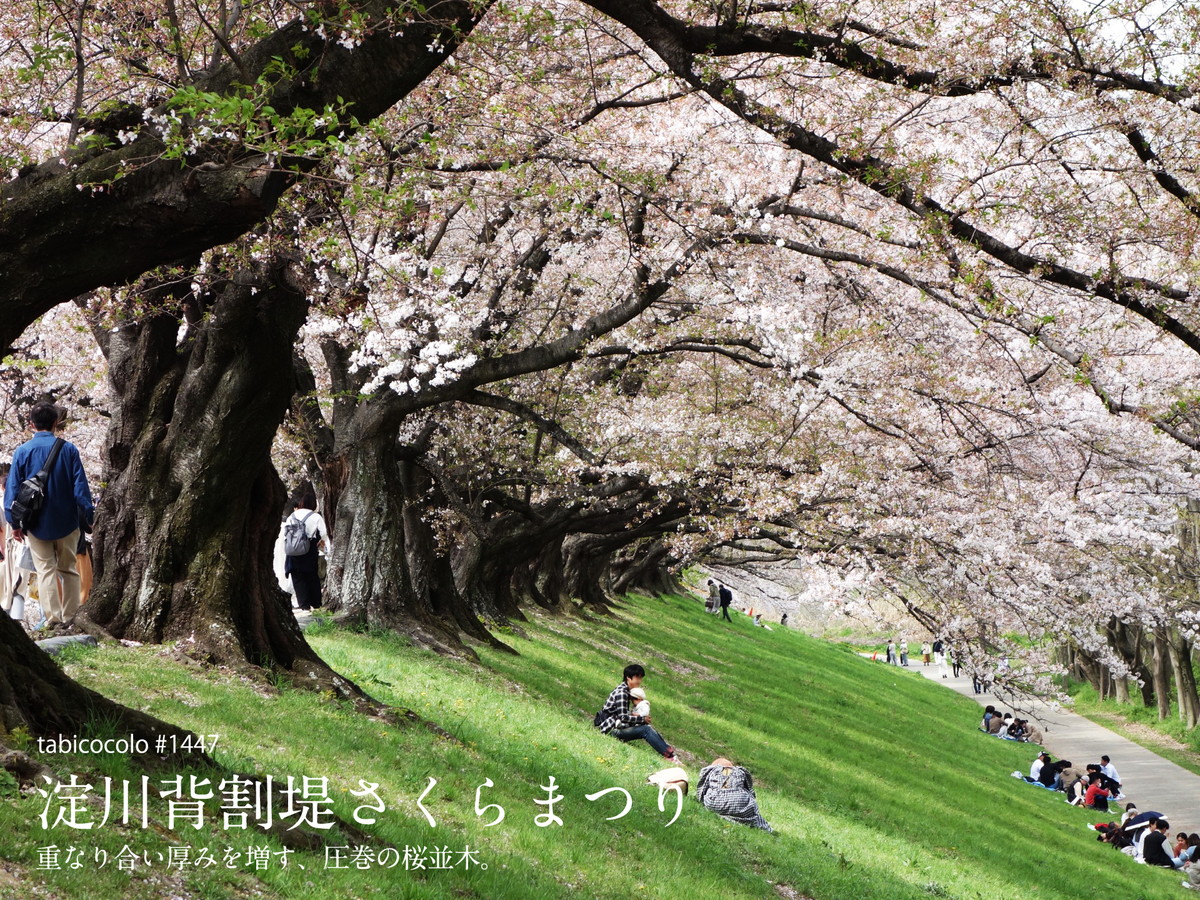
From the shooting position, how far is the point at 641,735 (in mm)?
14328

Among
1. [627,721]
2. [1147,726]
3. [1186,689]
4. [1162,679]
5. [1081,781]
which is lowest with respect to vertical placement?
[1081,781]

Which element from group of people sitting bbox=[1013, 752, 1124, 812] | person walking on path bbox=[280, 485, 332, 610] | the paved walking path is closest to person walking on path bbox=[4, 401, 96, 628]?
person walking on path bbox=[280, 485, 332, 610]

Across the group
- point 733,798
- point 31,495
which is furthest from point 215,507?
point 733,798

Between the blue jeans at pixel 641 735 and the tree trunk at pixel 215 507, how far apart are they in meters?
4.90

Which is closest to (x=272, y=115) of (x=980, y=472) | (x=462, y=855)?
(x=462, y=855)

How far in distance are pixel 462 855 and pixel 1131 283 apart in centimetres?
696

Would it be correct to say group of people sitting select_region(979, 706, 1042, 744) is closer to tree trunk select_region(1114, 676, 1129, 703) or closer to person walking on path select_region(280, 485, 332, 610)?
tree trunk select_region(1114, 676, 1129, 703)

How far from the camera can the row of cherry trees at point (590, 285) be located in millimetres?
6242

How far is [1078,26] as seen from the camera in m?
8.80

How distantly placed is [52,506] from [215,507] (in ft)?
5.32

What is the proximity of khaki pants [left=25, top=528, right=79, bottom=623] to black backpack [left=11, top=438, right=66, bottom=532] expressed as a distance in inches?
9.4

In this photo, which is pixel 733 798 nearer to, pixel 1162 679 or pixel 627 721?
pixel 627 721

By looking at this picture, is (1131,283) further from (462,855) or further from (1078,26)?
(462,855)

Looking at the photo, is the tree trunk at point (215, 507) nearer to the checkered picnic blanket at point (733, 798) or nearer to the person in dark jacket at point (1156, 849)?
the checkered picnic blanket at point (733, 798)
